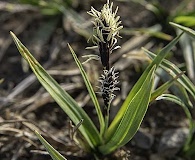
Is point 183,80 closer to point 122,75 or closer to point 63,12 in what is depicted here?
point 122,75

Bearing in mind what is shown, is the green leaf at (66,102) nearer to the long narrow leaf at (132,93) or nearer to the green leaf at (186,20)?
the long narrow leaf at (132,93)

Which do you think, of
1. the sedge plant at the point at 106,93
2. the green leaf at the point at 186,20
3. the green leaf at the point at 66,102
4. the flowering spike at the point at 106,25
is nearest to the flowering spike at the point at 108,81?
the sedge plant at the point at 106,93

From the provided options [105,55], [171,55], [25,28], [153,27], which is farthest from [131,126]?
[25,28]

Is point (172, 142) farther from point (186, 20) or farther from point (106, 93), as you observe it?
point (186, 20)

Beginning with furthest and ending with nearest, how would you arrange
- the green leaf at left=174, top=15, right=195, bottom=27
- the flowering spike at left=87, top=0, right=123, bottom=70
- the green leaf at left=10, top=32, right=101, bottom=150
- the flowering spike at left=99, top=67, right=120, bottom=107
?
the green leaf at left=174, top=15, right=195, bottom=27
the green leaf at left=10, top=32, right=101, bottom=150
the flowering spike at left=99, top=67, right=120, bottom=107
the flowering spike at left=87, top=0, right=123, bottom=70

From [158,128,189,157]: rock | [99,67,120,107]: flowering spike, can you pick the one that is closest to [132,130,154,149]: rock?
[158,128,189,157]: rock

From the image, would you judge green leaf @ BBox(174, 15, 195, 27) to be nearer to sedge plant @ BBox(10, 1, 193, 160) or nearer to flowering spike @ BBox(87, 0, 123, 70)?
sedge plant @ BBox(10, 1, 193, 160)

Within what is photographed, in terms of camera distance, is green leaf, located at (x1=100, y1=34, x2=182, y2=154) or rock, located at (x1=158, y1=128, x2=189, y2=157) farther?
rock, located at (x1=158, y1=128, x2=189, y2=157)
